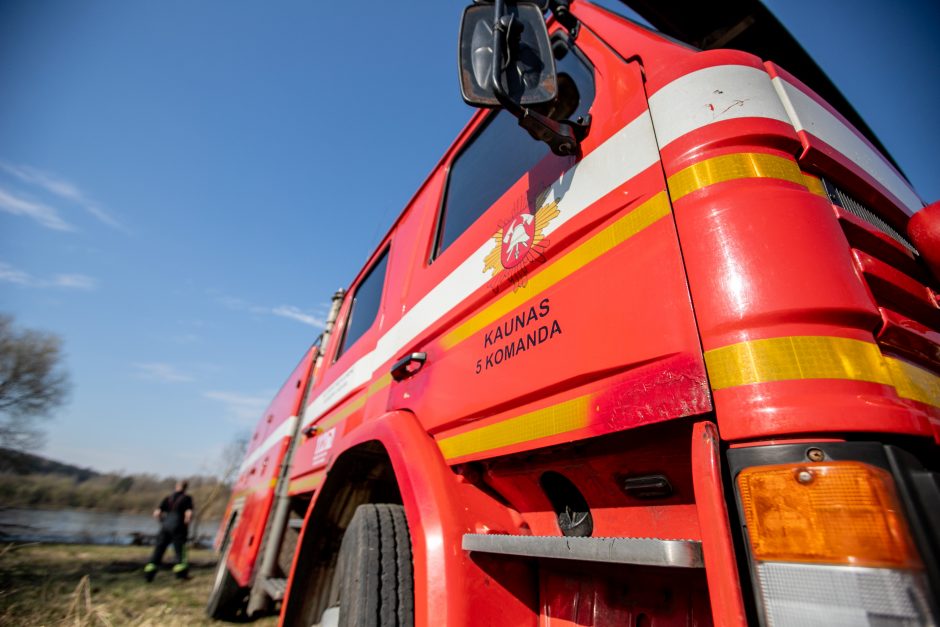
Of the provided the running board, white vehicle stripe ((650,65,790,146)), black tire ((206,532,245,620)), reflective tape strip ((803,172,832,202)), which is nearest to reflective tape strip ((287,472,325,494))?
black tire ((206,532,245,620))

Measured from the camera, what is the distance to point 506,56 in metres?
1.15

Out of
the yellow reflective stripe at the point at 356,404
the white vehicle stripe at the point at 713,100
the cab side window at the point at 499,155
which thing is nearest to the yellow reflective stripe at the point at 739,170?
the white vehicle stripe at the point at 713,100

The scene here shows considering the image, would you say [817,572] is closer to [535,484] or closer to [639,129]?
[535,484]

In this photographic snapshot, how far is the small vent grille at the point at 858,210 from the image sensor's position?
98cm

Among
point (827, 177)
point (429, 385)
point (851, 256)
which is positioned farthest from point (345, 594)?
point (827, 177)

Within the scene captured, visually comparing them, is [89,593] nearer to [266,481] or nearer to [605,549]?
[266,481]

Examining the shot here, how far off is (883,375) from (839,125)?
93 cm

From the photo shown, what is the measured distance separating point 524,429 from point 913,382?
0.80 m

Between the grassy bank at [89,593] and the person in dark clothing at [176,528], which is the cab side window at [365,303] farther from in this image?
the person in dark clothing at [176,528]

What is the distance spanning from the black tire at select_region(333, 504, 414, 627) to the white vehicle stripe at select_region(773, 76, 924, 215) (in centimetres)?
174

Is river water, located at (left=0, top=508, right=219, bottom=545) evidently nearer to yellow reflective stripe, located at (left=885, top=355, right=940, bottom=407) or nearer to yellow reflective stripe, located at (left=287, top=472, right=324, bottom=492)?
yellow reflective stripe, located at (left=287, top=472, right=324, bottom=492)

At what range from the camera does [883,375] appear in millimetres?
689

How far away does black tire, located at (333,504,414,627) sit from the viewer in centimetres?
132

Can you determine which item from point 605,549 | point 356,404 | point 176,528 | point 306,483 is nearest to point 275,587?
point 306,483
